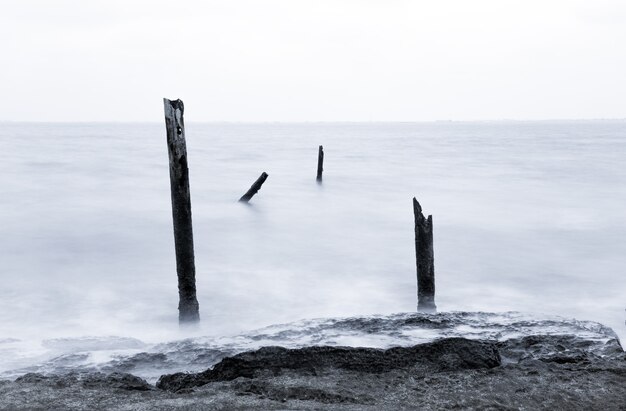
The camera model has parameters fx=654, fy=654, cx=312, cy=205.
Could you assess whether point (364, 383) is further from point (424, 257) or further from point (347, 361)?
point (424, 257)

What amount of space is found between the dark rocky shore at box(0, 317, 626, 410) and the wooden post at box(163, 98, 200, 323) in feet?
8.38

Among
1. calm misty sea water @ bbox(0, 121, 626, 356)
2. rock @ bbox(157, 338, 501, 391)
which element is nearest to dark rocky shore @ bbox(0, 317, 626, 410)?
rock @ bbox(157, 338, 501, 391)

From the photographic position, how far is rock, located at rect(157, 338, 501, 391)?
168 inches

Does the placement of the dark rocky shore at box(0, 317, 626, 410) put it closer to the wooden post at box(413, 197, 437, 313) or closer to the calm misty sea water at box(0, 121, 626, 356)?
the wooden post at box(413, 197, 437, 313)

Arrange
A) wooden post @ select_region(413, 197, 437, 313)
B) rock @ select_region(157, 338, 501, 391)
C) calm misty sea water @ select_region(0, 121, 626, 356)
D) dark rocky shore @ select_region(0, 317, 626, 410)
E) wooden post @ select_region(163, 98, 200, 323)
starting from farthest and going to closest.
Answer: calm misty sea water @ select_region(0, 121, 626, 356), wooden post @ select_region(413, 197, 437, 313), wooden post @ select_region(163, 98, 200, 323), rock @ select_region(157, 338, 501, 391), dark rocky shore @ select_region(0, 317, 626, 410)

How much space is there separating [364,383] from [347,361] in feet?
1.40

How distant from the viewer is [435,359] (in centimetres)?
440

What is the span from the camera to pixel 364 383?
156 inches

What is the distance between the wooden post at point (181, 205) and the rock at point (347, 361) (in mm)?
2530

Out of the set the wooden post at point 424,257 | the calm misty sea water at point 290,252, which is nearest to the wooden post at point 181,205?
the calm misty sea water at point 290,252

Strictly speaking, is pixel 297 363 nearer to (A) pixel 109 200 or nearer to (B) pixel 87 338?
(B) pixel 87 338

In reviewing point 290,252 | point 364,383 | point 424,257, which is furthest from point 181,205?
point 290,252

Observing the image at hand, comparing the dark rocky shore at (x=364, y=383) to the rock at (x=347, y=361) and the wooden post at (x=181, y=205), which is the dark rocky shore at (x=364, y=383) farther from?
the wooden post at (x=181, y=205)

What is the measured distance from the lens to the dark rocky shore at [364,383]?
361cm
